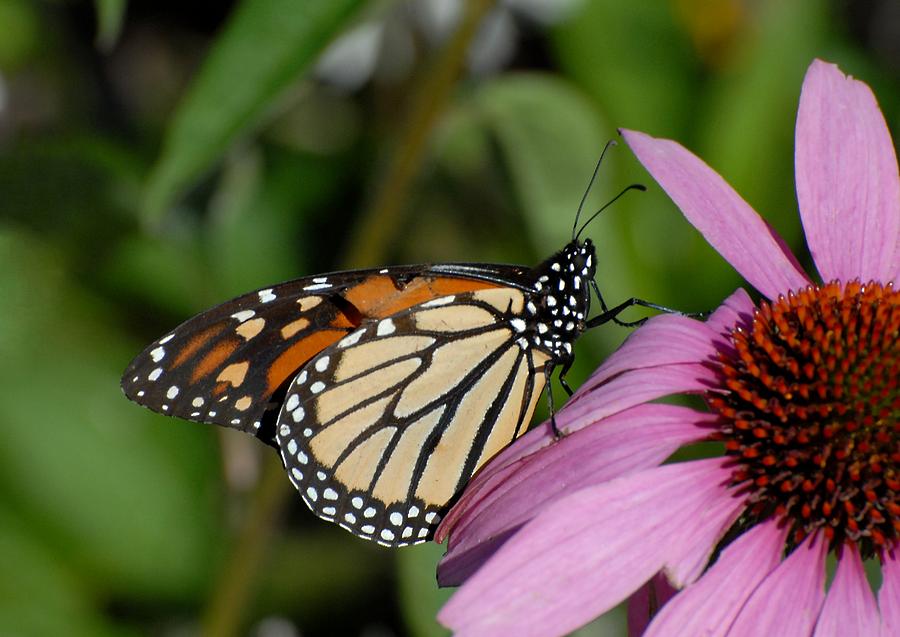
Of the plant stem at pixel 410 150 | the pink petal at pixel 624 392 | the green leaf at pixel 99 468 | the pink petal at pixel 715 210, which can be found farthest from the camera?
the green leaf at pixel 99 468

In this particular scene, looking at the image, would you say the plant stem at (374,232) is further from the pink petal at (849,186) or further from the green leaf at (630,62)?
the green leaf at (630,62)

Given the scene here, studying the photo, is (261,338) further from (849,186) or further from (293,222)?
(293,222)

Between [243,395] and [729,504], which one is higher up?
[243,395]

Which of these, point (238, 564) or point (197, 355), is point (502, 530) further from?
point (238, 564)

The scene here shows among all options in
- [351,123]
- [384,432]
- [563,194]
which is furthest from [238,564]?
[351,123]

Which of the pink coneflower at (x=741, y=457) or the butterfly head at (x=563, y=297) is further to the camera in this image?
the butterfly head at (x=563, y=297)

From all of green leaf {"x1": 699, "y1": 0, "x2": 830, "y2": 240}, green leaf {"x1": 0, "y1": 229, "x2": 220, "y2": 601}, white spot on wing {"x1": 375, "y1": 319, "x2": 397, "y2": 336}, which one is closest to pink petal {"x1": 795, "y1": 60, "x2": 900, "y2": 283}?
white spot on wing {"x1": 375, "y1": 319, "x2": 397, "y2": 336}

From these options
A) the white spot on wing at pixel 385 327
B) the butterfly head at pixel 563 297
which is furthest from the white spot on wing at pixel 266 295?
the butterfly head at pixel 563 297
